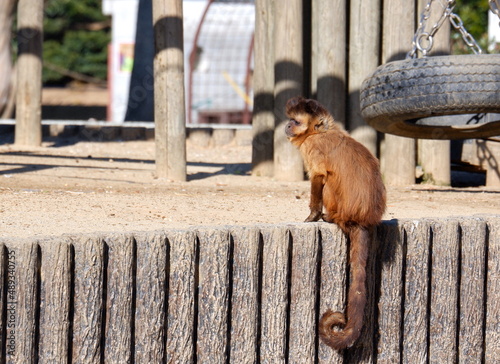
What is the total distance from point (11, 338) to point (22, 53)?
6.64 m

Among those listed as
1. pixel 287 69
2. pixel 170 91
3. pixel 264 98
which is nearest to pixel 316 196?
pixel 170 91

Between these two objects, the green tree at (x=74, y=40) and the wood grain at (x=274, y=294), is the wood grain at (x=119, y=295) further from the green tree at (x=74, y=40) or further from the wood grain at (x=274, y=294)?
the green tree at (x=74, y=40)

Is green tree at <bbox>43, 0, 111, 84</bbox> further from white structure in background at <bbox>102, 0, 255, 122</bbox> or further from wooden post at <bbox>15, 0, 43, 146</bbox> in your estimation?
wooden post at <bbox>15, 0, 43, 146</bbox>

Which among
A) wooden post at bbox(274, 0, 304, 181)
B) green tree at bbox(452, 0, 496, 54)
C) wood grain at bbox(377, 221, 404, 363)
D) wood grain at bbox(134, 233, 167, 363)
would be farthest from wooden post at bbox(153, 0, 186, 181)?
green tree at bbox(452, 0, 496, 54)

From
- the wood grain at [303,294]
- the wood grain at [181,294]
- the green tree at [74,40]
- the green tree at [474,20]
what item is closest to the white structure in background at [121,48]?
the green tree at [74,40]

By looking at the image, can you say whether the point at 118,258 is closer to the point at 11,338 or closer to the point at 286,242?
the point at 11,338

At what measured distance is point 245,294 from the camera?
164 inches

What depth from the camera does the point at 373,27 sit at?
7.86 metres

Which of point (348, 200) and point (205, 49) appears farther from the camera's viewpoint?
point (205, 49)

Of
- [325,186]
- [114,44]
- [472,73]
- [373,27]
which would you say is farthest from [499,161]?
[114,44]

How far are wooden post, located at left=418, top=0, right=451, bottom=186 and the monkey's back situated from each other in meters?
3.48

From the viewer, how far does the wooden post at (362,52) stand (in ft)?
25.8

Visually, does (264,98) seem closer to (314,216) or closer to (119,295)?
(314,216)

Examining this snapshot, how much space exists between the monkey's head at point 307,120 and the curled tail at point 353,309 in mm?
731
